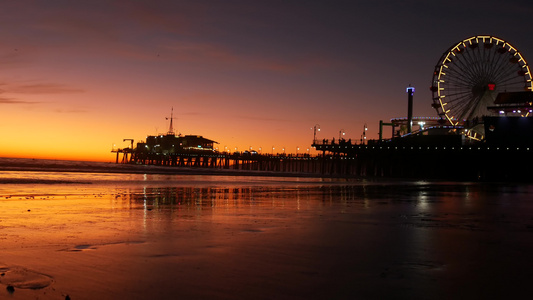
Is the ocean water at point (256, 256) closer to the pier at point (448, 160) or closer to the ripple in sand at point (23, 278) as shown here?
the ripple in sand at point (23, 278)

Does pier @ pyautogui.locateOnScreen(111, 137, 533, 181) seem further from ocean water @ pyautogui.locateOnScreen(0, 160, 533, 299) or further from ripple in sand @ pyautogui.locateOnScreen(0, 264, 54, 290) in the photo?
ripple in sand @ pyautogui.locateOnScreen(0, 264, 54, 290)

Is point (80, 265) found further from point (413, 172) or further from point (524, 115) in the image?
point (524, 115)

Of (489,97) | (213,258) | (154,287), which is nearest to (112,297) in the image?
(154,287)

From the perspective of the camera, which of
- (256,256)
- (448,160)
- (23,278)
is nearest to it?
(23,278)

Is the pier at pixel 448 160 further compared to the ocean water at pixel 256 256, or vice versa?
the pier at pixel 448 160

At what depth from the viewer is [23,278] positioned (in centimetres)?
559

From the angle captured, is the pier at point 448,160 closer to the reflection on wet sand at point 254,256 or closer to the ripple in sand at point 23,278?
the reflection on wet sand at point 254,256

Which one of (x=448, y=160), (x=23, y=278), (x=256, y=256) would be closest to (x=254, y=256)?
(x=256, y=256)

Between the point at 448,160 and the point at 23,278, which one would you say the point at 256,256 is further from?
the point at 448,160

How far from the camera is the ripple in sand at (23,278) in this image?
5309 mm

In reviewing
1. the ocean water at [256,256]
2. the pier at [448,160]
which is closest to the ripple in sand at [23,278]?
the ocean water at [256,256]

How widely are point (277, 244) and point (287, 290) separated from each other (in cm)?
311

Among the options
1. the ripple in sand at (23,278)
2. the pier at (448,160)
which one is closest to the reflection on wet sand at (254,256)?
the ripple in sand at (23,278)

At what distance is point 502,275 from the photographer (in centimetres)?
619
